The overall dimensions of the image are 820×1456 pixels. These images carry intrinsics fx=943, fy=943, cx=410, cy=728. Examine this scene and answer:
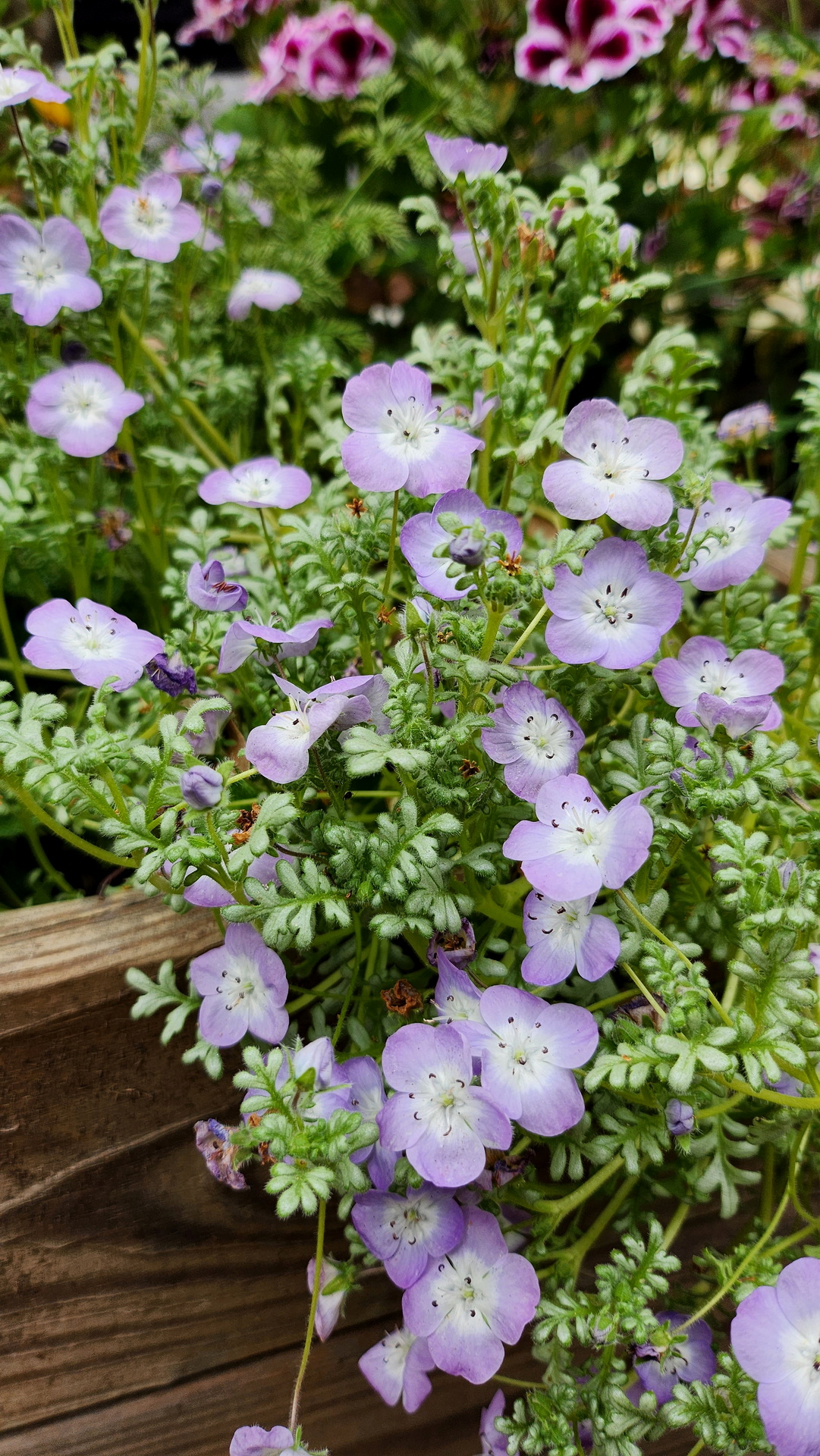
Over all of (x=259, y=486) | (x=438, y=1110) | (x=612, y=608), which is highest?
(x=259, y=486)

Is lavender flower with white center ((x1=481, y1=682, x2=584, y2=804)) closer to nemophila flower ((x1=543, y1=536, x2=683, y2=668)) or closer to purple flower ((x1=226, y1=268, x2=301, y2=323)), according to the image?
nemophila flower ((x1=543, y1=536, x2=683, y2=668))

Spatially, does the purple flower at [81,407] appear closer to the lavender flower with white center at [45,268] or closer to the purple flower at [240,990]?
the lavender flower with white center at [45,268]

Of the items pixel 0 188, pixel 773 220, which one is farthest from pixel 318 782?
pixel 773 220

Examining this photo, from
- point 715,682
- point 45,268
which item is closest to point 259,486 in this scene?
point 45,268

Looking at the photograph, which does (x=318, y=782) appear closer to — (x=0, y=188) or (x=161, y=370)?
(x=161, y=370)

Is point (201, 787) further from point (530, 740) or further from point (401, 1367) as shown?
point (401, 1367)

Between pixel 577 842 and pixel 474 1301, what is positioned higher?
pixel 577 842
